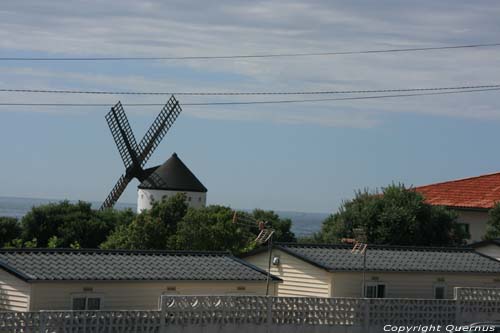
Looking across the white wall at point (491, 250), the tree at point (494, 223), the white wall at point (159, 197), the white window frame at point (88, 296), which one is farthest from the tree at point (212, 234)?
the white wall at point (159, 197)

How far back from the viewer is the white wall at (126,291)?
29.4 meters

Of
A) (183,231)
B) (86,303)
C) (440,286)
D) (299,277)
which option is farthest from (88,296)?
(183,231)

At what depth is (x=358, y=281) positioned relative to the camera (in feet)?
120

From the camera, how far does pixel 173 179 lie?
284 ft

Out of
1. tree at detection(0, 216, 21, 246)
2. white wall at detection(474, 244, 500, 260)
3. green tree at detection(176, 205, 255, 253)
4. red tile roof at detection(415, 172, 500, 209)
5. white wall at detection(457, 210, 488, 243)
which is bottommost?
white wall at detection(474, 244, 500, 260)

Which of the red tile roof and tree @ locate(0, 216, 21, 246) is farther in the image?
tree @ locate(0, 216, 21, 246)

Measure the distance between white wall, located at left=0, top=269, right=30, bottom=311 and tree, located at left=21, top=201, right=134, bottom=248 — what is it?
1671 inches

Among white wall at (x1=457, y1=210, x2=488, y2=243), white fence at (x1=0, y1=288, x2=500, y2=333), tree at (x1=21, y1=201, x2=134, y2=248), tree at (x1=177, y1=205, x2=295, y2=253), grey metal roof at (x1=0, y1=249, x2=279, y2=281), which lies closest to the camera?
white fence at (x1=0, y1=288, x2=500, y2=333)

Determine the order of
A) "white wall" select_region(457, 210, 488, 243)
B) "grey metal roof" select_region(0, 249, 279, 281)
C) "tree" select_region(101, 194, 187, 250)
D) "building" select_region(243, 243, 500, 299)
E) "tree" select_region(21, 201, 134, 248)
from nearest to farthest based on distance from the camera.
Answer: "grey metal roof" select_region(0, 249, 279, 281) < "building" select_region(243, 243, 500, 299) < "tree" select_region(101, 194, 187, 250) < "white wall" select_region(457, 210, 488, 243) < "tree" select_region(21, 201, 134, 248)

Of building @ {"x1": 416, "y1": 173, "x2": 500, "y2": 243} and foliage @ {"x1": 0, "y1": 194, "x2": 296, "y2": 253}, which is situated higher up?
building @ {"x1": 416, "y1": 173, "x2": 500, "y2": 243}

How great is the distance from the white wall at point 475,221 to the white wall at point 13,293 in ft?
132

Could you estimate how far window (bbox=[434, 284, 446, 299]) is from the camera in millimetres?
38781

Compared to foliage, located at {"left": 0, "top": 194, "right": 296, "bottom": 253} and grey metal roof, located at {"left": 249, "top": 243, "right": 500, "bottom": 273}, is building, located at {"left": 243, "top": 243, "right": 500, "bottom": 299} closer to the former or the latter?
grey metal roof, located at {"left": 249, "top": 243, "right": 500, "bottom": 273}

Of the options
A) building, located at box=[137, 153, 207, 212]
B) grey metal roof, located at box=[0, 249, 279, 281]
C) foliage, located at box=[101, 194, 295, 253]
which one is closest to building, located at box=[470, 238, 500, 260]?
foliage, located at box=[101, 194, 295, 253]
